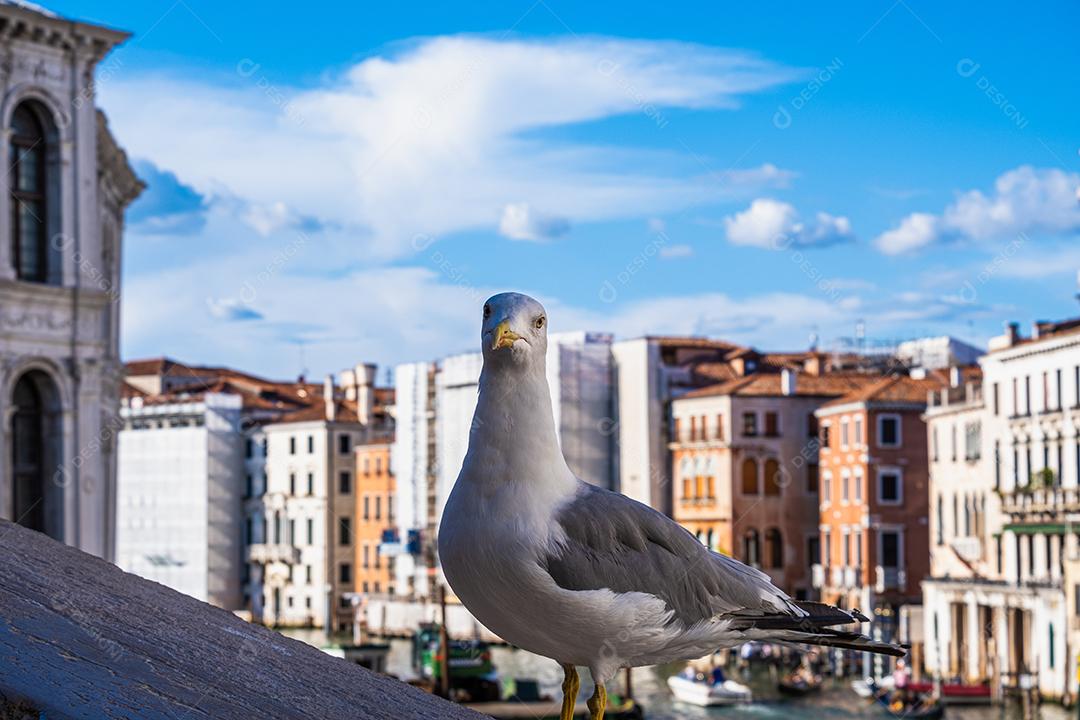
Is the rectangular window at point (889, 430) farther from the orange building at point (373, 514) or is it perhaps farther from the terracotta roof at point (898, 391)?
the orange building at point (373, 514)

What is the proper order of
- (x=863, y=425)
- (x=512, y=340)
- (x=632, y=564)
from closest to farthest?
(x=512, y=340), (x=632, y=564), (x=863, y=425)

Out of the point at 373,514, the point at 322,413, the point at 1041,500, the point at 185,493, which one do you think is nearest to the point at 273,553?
the point at 185,493

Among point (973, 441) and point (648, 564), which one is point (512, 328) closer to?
point (648, 564)

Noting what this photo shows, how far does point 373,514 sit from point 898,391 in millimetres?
30574

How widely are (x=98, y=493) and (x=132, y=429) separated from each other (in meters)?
61.0

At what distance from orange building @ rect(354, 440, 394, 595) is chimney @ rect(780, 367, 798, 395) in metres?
19.7

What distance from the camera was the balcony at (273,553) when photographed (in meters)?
85.2

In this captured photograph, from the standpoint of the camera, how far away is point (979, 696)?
4378 centimetres

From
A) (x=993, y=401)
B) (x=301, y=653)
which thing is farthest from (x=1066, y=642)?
(x=301, y=653)

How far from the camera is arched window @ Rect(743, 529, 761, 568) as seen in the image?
6700cm

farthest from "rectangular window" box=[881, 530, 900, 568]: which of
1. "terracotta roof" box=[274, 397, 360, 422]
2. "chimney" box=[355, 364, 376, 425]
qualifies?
"chimney" box=[355, 364, 376, 425]

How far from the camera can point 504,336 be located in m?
2.85

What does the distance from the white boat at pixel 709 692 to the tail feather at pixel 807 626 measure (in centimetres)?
4712

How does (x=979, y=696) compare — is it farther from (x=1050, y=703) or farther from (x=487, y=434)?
(x=487, y=434)
